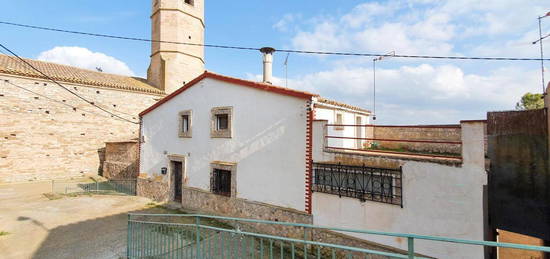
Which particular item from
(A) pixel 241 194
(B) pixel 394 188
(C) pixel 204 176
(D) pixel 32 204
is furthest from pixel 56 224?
(B) pixel 394 188

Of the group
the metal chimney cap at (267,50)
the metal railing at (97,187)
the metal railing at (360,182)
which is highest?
the metal chimney cap at (267,50)

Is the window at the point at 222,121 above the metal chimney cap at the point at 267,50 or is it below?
below

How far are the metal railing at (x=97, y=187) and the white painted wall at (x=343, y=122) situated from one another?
12149mm

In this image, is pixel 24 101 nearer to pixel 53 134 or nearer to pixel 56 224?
pixel 53 134

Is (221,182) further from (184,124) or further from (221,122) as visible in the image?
(184,124)

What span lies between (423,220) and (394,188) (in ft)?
3.10

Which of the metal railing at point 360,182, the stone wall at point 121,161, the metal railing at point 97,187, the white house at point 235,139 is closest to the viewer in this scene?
the metal railing at point 360,182

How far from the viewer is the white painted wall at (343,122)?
8797 millimetres

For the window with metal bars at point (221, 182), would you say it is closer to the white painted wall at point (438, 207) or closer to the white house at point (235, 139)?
the white house at point (235, 139)

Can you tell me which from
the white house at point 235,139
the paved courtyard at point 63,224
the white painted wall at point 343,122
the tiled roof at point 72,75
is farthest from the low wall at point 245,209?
the tiled roof at point 72,75

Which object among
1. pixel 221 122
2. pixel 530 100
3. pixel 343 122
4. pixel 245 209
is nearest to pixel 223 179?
pixel 245 209

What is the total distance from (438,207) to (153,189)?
12813 millimetres

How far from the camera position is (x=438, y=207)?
561 centimetres

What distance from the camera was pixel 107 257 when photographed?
6.64 metres
